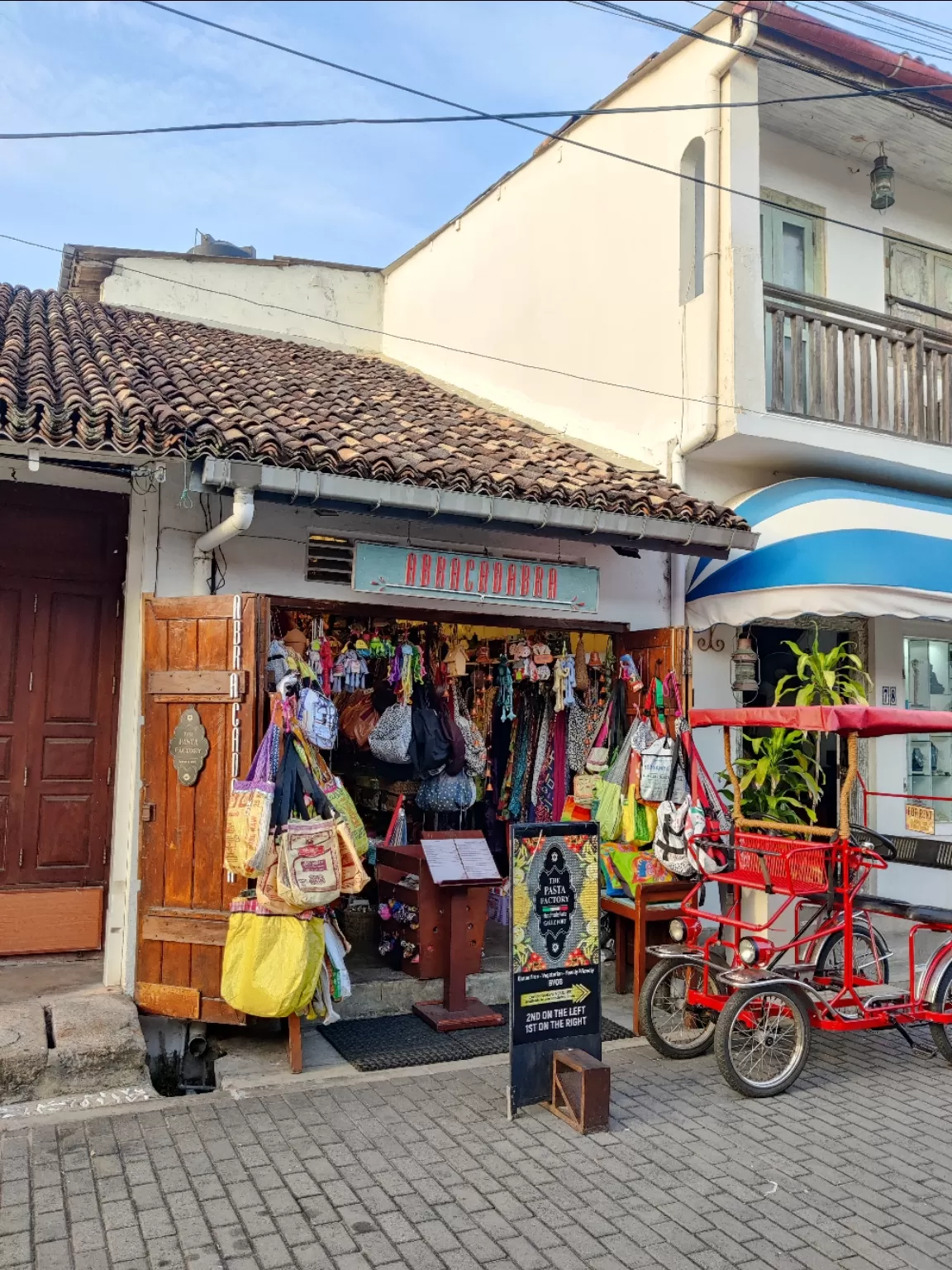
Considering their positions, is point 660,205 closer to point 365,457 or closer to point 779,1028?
point 365,457

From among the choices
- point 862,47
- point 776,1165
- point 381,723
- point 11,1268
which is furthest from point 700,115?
point 11,1268

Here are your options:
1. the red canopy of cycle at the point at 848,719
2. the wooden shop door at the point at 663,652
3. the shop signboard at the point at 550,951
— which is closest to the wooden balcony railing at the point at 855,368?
the wooden shop door at the point at 663,652

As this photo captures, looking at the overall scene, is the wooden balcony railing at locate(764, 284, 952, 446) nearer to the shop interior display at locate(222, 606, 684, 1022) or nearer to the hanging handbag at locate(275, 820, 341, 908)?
the shop interior display at locate(222, 606, 684, 1022)

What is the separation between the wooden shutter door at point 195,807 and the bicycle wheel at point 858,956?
375cm

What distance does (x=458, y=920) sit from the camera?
23.0 ft

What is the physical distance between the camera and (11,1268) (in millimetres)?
3822

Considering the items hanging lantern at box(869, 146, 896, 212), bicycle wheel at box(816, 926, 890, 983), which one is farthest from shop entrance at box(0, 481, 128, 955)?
hanging lantern at box(869, 146, 896, 212)

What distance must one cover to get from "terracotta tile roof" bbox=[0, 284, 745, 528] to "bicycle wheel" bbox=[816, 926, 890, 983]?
3.23 m

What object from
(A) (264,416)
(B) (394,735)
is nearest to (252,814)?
(B) (394,735)

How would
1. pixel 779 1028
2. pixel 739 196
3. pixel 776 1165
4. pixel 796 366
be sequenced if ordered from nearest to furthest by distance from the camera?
1. pixel 776 1165
2. pixel 779 1028
3. pixel 739 196
4. pixel 796 366

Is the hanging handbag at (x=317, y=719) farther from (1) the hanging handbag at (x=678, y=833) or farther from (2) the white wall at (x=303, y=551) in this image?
(1) the hanging handbag at (x=678, y=833)

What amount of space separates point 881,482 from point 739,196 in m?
3.12

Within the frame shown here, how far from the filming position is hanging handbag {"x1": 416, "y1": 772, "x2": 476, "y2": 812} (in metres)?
8.23

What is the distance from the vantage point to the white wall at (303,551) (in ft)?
22.7
